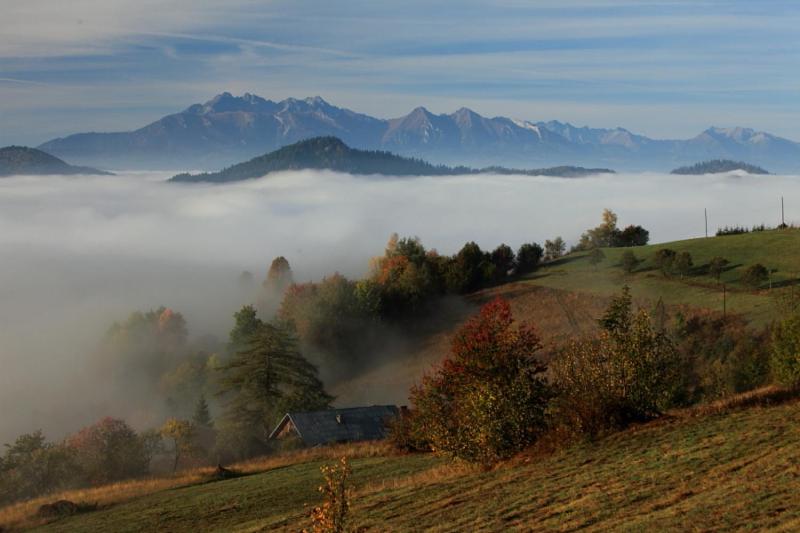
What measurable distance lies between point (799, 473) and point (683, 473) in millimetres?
3242

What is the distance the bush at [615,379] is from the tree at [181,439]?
1535 inches

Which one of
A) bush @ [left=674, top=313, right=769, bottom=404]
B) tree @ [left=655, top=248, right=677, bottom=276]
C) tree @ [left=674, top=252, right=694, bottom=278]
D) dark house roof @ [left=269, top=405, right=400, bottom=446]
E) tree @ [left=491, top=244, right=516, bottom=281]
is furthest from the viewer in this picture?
tree @ [left=491, top=244, right=516, bottom=281]

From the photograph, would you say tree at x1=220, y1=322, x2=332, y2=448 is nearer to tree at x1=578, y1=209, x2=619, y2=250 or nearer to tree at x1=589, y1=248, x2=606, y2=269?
tree at x1=589, y1=248, x2=606, y2=269

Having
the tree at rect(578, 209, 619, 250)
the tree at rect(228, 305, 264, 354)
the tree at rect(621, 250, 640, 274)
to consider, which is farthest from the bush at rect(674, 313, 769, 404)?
the tree at rect(578, 209, 619, 250)

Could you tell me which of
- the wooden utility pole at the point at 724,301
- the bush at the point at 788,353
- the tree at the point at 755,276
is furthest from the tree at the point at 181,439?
the tree at the point at 755,276

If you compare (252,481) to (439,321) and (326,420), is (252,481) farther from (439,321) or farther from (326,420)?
(439,321)

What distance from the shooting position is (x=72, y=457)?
57.0 m

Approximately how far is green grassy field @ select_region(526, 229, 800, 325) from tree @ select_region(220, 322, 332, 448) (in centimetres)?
4064

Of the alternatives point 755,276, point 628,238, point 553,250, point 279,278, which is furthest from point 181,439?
point 628,238

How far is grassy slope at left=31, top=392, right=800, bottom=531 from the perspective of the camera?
20.0 meters

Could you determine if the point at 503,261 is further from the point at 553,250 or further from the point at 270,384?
the point at 270,384

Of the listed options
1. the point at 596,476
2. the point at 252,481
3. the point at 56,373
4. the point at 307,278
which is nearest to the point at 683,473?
the point at 596,476

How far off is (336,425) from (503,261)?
63408mm

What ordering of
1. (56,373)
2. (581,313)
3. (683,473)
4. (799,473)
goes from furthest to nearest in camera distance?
(56,373) < (581,313) < (683,473) < (799,473)
